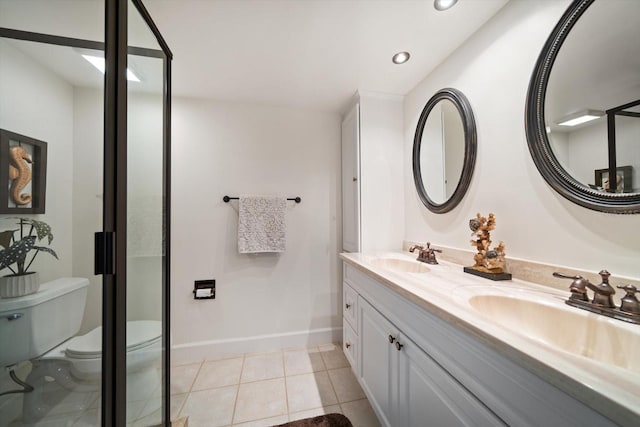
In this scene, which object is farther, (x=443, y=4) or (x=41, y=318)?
(x=443, y=4)

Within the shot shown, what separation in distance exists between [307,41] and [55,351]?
5.84 ft

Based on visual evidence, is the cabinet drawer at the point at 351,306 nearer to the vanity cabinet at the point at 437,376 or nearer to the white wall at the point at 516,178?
the vanity cabinet at the point at 437,376

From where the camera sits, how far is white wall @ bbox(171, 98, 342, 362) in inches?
73.0

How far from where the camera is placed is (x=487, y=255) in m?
1.04

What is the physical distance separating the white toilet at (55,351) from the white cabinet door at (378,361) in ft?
3.49

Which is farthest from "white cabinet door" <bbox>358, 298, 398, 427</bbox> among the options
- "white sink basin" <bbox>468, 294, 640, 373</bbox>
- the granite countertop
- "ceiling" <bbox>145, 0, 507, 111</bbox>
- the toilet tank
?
"ceiling" <bbox>145, 0, 507, 111</bbox>

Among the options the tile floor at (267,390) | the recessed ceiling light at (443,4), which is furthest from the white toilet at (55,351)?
the recessed ceiling light at (443,4)

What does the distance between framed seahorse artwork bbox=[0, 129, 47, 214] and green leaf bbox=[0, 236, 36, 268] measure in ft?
0.29

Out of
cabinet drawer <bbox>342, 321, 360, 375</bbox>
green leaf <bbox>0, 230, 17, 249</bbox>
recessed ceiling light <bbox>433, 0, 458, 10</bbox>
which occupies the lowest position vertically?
cabinet drawer <bbox>342, 321, 360, 375</bbox>

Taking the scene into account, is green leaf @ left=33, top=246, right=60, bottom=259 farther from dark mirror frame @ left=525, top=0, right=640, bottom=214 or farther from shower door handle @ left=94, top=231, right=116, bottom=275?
dark mirror frame @ left=525, top=0, right=640, bottom=214

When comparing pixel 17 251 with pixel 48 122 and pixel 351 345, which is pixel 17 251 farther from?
pixel 351 345

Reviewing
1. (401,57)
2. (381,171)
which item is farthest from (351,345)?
(401,57)

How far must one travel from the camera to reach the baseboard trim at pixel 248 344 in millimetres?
1813

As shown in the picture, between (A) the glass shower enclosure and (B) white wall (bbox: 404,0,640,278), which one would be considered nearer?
(A) the glass shower enclosure
